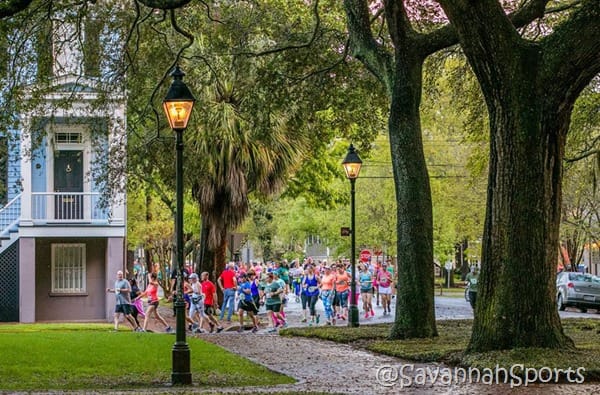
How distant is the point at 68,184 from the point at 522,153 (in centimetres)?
2307

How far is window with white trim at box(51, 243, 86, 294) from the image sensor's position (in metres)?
35.1

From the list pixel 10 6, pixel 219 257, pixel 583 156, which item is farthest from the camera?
pixel 219 257

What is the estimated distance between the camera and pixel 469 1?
14492 mm

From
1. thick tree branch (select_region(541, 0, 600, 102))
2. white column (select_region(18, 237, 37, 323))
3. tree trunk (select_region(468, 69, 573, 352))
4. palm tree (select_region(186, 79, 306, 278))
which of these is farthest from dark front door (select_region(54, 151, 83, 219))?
thick tree branch (select_region(541, 0, 600, 102))

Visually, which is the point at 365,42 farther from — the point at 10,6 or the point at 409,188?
the point at 10,6

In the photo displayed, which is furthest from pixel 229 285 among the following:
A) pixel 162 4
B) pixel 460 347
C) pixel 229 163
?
pixel 162 4

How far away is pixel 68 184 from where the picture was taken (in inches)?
1380

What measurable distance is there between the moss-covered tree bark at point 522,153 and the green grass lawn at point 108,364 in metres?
3.36

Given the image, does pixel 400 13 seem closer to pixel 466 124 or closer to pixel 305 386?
pixel 466 124

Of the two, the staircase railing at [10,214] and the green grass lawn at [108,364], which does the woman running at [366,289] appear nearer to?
the green grass lawn at [108,364]

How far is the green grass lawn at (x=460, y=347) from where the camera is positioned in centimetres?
1405

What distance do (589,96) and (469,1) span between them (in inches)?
492

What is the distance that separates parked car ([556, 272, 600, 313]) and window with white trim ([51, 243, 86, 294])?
56.7 ft

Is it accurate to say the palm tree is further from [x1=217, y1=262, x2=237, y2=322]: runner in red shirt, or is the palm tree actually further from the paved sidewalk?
the paved sidewalk
